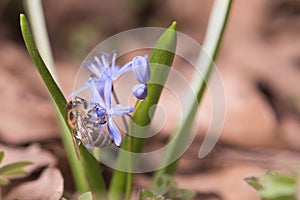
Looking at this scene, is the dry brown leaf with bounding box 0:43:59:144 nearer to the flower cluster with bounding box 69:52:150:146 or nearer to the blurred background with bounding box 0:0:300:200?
the blurred background with bounding box 0:0:300:200

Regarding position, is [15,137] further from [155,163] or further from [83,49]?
[83,49]

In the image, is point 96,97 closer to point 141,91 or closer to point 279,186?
point 141,91

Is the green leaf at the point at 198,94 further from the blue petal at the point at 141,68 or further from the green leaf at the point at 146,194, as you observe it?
the blue petal at the point at 141,68

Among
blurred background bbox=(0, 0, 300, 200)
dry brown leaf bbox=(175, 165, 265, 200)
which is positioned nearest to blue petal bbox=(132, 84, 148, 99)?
blurred background bbox=(0, 0, 300, 200)

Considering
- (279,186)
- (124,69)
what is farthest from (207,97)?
(279,186)

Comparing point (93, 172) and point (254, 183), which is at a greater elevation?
point (254, 183)

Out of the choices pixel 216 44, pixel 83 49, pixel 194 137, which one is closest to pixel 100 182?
pixel 216 44
